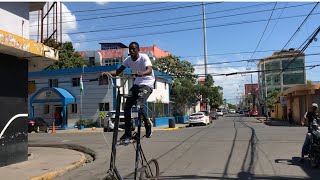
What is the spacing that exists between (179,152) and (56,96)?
27.9 m

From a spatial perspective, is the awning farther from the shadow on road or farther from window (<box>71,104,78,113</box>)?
the shadow on road

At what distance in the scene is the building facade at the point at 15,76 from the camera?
12719mm

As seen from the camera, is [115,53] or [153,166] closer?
[153,166]

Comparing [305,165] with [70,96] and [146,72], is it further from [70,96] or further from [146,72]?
[70,96]

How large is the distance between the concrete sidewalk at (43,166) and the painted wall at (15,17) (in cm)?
405

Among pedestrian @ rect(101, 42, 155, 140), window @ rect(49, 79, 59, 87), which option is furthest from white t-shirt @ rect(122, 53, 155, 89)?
window @ rect(49, 79, 59, 87)

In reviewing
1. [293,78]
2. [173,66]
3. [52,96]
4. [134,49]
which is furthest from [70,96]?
[293,78]

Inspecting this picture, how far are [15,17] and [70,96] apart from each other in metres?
29.2

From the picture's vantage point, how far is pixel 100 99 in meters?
41.4

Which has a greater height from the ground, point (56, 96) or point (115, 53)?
point (115, 53)

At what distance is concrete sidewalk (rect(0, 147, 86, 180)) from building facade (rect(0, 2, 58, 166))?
1.87 ft

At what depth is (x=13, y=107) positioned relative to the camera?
13.3 m

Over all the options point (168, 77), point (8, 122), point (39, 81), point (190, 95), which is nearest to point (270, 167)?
point (8, 122)

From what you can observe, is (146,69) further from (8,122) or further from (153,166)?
(8,122)
